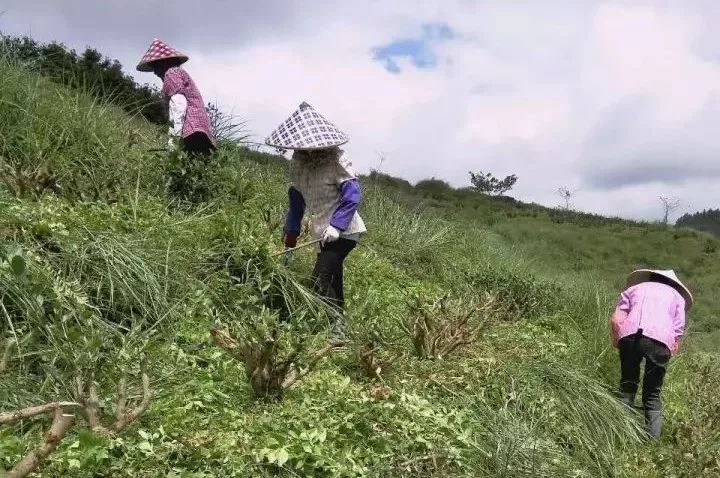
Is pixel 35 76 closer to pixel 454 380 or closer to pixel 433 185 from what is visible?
pixel 454 380

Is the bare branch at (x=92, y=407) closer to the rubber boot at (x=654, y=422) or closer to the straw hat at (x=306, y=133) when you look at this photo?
the straw hat at (x=306, y=133)

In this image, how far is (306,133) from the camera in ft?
16.2

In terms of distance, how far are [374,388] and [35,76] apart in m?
4.54

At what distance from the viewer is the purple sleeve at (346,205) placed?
4.88 meters

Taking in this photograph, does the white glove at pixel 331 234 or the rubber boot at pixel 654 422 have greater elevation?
the white glove at pixel 331 234

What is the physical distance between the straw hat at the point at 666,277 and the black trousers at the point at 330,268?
2.04 m

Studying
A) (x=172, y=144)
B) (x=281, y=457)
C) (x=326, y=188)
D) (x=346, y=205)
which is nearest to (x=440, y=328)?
(x=346, y=205)

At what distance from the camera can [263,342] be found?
368 centimetres

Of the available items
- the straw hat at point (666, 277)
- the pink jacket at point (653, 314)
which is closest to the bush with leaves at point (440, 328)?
the pink jacket at point (653, 314)

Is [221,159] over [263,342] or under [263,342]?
over

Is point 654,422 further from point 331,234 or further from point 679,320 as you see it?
point 331,234

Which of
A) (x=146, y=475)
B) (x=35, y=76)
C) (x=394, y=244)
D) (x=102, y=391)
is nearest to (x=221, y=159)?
(x=35, y=76)

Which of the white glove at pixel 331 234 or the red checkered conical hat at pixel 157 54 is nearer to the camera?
the white glove at pixel 331 234

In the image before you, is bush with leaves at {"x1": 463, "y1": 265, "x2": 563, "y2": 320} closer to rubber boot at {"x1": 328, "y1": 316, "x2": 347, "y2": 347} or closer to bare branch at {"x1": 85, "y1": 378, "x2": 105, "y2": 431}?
rubber boot at {"x1": 328, "y1": 316, "x2": 347, "y2": 347}
